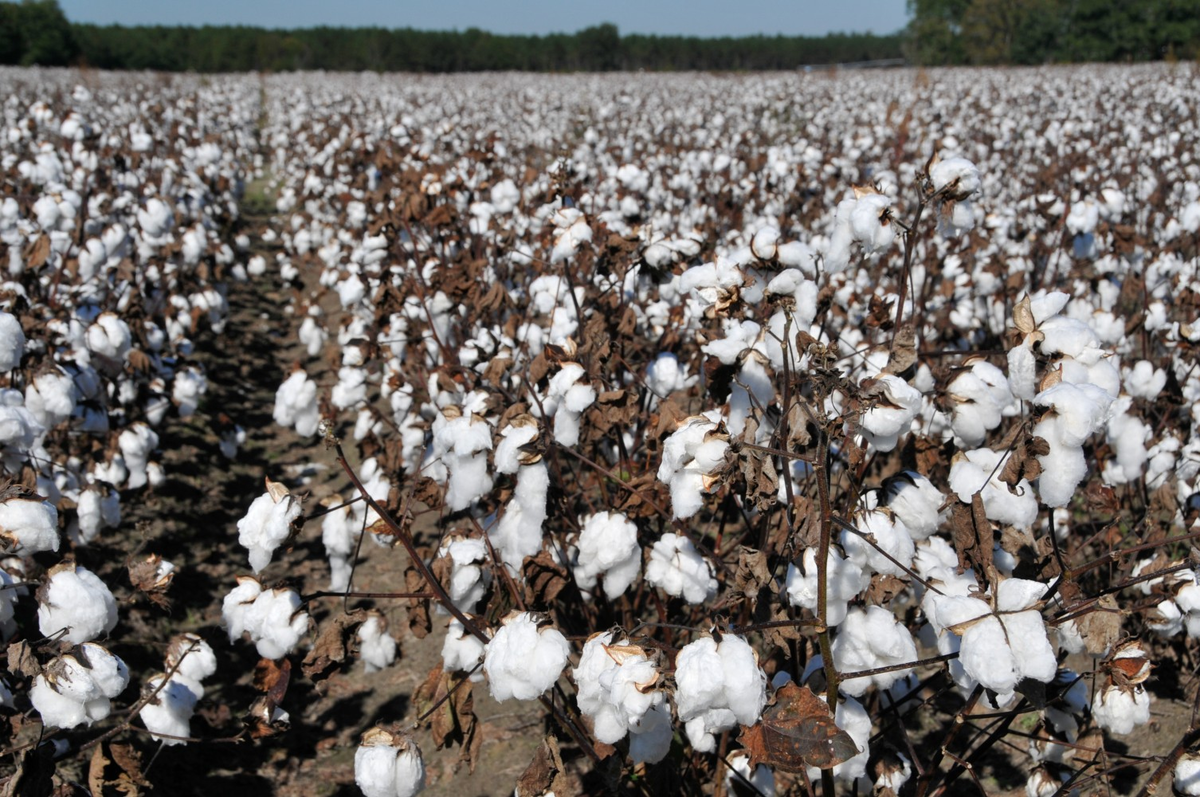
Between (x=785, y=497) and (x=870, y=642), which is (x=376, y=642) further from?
(x=870, y=642)

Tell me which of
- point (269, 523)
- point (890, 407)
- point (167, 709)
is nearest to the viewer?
point (890, 407)

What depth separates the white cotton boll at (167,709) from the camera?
252 cm

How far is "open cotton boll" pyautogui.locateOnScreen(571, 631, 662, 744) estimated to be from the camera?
1.51 metres

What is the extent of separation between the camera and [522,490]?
2.11 metres

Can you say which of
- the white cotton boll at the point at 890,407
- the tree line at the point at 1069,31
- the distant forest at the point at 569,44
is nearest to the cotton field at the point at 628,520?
the white cotton boll at the point at 890,407

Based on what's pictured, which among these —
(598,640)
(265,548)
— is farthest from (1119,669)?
(265,548)

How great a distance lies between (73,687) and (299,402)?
1.71 meters

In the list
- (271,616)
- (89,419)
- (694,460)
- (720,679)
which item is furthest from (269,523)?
(89,419)

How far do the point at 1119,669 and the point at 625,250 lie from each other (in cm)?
195

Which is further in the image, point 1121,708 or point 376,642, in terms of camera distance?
point 376,642

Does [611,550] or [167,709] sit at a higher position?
[611,550]

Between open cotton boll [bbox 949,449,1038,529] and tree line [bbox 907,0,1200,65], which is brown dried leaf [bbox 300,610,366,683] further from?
tree line [bbox 907,0,1200,65]

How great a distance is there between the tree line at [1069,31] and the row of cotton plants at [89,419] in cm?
5331

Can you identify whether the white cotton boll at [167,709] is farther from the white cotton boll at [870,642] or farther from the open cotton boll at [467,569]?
the white cotton boll at [870,642]
